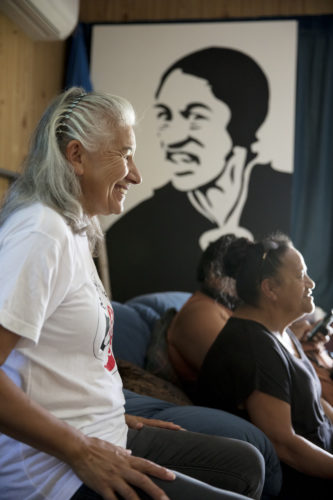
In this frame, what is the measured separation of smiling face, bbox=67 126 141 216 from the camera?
115 cm

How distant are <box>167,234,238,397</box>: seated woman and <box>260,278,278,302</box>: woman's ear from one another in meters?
0.29

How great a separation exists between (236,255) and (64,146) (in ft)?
2.45

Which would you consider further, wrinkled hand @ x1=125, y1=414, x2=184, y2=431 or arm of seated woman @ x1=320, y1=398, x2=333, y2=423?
arm of seated woman @ x1=320, y1=398, x2=333, y2=423

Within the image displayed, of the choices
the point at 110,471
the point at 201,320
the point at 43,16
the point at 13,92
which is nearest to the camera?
the point at 110,471

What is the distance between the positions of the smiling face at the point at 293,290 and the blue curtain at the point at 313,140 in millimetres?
2104

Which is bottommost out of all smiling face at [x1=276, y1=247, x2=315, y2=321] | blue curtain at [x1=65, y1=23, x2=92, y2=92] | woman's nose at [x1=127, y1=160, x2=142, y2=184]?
smiling face at [x1=276, y1=247, x2=315, y2=321]

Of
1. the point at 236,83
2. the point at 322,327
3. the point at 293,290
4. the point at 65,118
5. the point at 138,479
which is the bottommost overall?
the point at 322,327

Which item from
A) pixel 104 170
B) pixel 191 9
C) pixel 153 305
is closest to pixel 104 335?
pixel 104 170

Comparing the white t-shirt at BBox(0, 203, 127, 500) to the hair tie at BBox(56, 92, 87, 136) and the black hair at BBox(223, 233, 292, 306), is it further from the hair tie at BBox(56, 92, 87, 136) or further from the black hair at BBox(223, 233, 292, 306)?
the black hair at BBox(223, 233, 292, 306)

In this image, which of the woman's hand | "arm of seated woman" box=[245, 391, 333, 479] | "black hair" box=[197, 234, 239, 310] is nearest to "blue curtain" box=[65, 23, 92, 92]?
the woman's hand

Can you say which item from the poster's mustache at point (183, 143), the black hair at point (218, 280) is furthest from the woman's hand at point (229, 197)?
the black hair at point (218, 280)

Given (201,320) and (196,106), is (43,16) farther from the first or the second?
(201,320)

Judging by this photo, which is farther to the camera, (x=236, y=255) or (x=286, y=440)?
(x=236, y=255)

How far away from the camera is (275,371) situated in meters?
1.42
